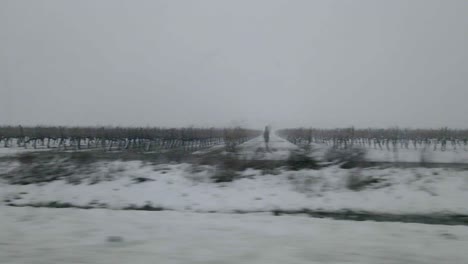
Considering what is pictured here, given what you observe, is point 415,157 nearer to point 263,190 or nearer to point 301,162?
point 301,162

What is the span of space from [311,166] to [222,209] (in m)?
6.42

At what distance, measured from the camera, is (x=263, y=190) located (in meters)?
12.5

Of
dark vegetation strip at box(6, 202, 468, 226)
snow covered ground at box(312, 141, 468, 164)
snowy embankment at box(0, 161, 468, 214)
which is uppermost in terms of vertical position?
snow covered ground at box(312, 141, 468, 164)

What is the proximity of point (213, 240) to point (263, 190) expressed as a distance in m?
6.41

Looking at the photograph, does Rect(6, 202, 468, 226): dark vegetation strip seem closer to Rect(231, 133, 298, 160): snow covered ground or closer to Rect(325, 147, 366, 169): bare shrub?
Rect(325, 147, 366, 169): bare shrub

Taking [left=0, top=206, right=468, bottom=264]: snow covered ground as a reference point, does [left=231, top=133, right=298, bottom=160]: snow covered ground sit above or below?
above

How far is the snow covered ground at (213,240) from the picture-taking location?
5359mm

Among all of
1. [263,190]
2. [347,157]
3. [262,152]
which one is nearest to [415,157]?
[347,157]

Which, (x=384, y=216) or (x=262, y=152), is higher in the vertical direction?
(x=262, y=152)

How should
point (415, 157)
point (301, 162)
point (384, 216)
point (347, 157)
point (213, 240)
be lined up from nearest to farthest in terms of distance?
point (213, 240) < point (384, 216) < point (301, 162) < point (347, 157) < point (415, 157)

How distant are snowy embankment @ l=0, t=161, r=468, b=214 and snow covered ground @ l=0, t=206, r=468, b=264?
287cm

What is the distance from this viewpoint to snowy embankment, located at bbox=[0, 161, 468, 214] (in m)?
10.8

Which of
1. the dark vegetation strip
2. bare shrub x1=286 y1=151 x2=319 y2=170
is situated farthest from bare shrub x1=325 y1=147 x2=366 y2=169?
the dark vegetation strip

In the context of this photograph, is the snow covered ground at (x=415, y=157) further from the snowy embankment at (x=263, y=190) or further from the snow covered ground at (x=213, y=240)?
the snow covered ground at (x=213, y=240)
